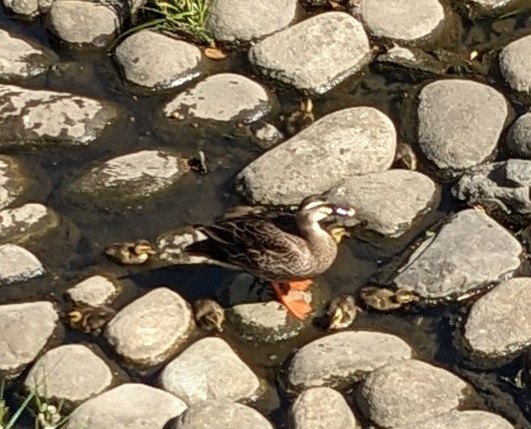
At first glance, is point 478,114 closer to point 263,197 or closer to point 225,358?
point 263,197

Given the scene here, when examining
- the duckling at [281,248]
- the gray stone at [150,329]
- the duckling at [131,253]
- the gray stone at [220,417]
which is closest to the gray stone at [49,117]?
the duckling at [131,253]

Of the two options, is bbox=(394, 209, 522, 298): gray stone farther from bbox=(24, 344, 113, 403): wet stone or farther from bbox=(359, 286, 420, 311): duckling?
bbox=(24, 344, 113, 403): wet stone

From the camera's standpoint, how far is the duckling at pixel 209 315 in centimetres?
816

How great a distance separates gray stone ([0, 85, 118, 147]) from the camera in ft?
31.1

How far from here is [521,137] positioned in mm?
9148

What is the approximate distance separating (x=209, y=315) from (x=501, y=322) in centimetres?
169

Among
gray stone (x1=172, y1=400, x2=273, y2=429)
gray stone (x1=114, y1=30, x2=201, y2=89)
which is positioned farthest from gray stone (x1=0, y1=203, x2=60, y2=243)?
gray stone (x1=172, y1=400, x2=273, y2=429)

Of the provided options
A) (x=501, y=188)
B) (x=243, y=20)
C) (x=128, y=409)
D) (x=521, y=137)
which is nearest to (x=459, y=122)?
(x=521, y=137)

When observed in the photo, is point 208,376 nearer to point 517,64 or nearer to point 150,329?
point 150,329

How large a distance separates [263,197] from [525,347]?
2.00 m

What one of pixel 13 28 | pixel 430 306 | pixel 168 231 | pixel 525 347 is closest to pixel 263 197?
pixel 168 231

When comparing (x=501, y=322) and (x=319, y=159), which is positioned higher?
(x=319, y=159)

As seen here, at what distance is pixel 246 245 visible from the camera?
817cm

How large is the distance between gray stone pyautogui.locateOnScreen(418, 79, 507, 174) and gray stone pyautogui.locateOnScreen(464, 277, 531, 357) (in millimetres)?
1300
